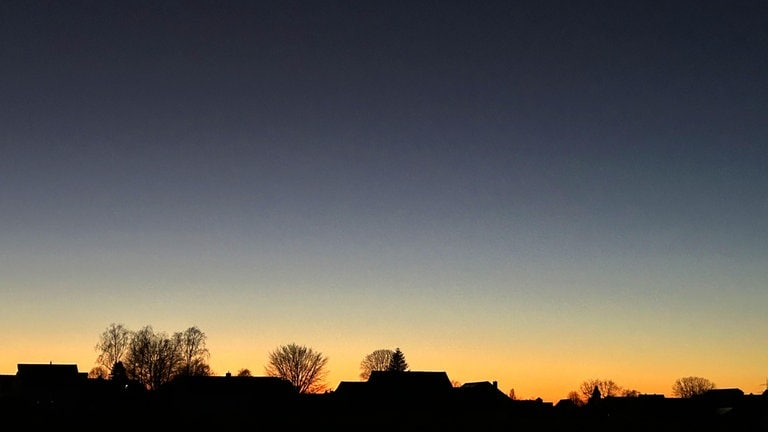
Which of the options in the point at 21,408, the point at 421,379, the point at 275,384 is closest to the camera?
the point at 21,408

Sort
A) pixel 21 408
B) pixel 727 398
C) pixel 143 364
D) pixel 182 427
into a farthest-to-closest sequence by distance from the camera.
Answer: pixel 143 364 → pixel 727 398 → pixel 21 408 → pixel 182 427

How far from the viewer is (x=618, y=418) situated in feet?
162

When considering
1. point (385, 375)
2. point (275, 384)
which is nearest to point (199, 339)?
point (275, 384)

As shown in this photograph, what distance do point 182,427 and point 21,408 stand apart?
434 inches

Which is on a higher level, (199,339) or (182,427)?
(199,339)

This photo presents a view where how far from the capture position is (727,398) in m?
108

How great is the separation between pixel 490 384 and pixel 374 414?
54472mm

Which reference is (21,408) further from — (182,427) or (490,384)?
(490,384)

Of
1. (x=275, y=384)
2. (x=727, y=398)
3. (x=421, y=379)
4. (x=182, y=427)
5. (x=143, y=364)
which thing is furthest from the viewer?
(x=143, y=364)

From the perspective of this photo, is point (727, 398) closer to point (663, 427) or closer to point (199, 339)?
point (663, 427)

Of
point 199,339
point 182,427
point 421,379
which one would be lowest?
point 182,427

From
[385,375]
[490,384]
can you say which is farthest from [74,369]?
[490,384]

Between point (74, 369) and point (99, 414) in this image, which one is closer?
point (99, 414)

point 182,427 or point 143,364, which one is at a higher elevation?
point 143,364
